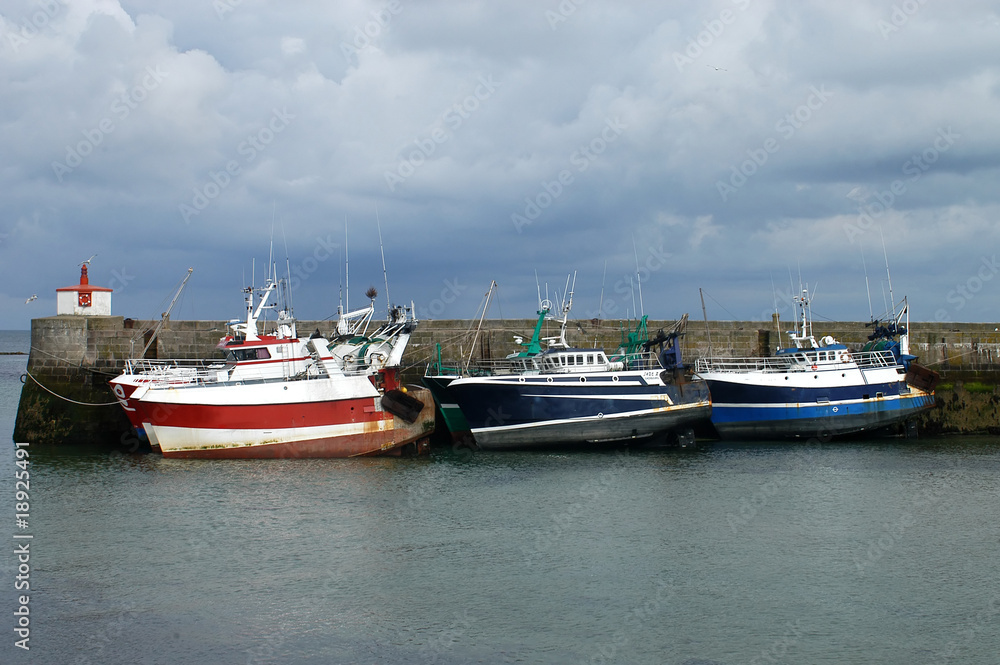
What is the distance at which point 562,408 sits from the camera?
28203mm

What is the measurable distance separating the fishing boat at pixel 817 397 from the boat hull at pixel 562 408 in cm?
376

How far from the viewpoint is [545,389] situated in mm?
28109

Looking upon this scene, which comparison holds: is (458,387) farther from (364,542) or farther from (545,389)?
(364,542)

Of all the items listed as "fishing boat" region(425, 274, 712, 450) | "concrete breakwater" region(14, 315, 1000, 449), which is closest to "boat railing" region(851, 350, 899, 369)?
"concrete breakwater" region(14, 315, 1000, 449)

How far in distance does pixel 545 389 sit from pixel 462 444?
3998 mm

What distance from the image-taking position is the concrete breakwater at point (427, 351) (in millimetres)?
29422

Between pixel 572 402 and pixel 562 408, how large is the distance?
372 millimetres

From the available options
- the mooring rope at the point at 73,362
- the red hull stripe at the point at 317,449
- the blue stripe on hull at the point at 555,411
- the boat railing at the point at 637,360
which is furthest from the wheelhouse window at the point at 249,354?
the boat railing at the point at 637,360

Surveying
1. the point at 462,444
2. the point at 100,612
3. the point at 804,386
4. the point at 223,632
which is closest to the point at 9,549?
the point at 100,612

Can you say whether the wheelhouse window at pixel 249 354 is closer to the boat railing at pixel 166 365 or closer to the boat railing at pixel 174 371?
the boat railing at pixel 174 371

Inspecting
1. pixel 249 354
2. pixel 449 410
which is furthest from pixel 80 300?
pixel 449 410

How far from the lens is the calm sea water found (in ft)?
41.0

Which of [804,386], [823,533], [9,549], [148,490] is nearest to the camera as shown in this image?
[9,549]

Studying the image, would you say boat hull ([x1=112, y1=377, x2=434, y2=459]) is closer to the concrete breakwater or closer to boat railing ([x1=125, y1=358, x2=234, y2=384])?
boat railing ([x1=125, y1=358, x2=234, y2=384])
